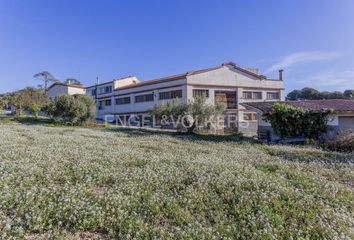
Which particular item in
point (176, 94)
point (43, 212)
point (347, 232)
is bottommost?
point (347, 232)

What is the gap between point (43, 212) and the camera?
4926 mm

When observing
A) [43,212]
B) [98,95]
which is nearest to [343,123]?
[43,212]

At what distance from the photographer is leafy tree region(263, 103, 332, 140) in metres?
19.5

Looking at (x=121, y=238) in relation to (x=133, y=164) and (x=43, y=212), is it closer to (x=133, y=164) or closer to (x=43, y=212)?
(x=43, y=212)

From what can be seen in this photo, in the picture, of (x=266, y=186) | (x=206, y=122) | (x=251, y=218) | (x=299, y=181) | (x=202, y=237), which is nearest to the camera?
(x=202, y=237)

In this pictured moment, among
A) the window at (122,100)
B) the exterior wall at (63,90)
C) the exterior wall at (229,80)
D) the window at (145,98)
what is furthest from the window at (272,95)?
the exterior wall at (63,90)

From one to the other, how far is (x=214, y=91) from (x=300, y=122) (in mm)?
20145

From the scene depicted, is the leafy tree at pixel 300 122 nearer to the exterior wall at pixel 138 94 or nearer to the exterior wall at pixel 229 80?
the exterior wall at pixel 138 94

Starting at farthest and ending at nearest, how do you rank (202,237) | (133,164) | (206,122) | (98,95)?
(98,95)
(206,122)
(133,164)
(202,237)

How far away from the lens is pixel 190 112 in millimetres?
25297

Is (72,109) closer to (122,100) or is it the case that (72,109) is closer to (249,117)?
(122,100)

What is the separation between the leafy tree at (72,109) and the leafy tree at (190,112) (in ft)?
35.2

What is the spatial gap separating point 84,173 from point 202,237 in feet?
17.0

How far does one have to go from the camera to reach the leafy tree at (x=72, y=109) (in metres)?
30.8
